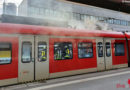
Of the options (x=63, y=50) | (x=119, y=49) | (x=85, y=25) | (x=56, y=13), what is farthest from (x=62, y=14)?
(x=63, y=50)

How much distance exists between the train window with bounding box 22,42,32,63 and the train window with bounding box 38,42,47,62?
375mm

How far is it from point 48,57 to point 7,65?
1607 millimetres

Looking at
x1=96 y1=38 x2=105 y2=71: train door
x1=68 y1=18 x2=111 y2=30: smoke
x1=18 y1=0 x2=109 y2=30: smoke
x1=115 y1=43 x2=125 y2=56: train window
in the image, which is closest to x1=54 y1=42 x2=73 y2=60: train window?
x1=96 y1=38 x2=105 y2=71: train door

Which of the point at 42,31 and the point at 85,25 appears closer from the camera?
the point at 42,31

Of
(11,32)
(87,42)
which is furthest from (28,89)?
(87,42)

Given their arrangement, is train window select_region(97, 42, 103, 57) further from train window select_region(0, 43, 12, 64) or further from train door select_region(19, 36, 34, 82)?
train window select_region(0, 43, 12, 64)

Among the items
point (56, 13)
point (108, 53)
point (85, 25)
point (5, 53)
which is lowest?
Result: point (108, 53)

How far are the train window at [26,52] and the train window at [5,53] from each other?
18.5 inches

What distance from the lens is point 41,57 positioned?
4.68 metres

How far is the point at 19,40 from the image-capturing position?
4.30m

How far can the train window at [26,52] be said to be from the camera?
172 inches

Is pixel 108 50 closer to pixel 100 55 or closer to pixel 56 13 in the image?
pixel 100 55

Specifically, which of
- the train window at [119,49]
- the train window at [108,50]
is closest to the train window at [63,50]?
the train window at [108,50]

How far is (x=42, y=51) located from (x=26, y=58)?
72 centimetres
